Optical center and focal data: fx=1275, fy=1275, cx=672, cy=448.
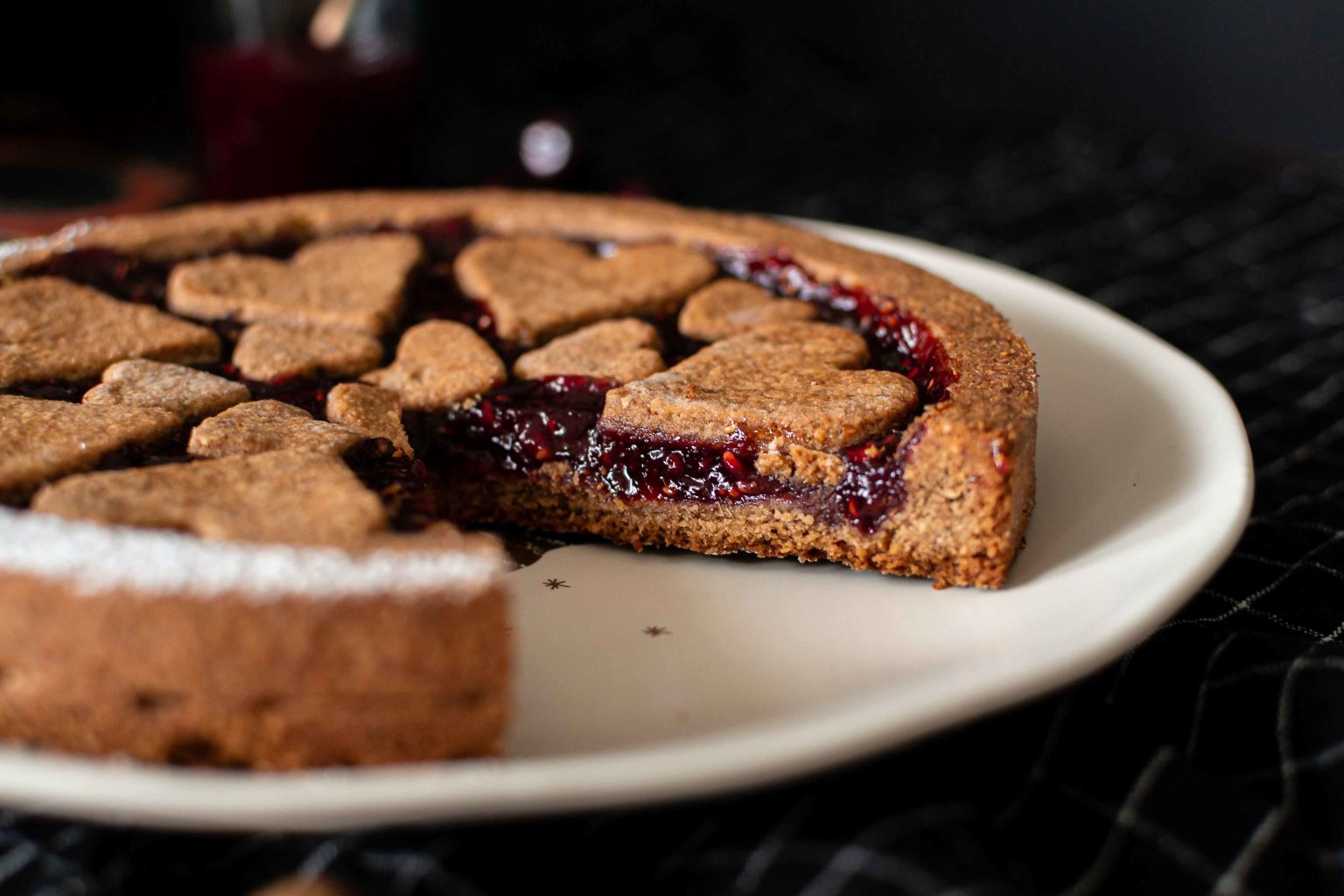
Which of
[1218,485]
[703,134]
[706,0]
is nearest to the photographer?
[1218,485]

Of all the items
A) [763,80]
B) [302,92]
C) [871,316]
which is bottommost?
[871,316]

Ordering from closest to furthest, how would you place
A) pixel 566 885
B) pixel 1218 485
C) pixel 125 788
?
pixel 125 788 < pixel 566 885 < pixel 1218 485

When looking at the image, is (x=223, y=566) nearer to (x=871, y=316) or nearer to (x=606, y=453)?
(x=606, y=453)

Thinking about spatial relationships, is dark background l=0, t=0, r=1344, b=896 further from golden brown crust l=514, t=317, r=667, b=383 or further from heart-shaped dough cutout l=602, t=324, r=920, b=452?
golden brown crust l=514, t=317, r=667, b=383

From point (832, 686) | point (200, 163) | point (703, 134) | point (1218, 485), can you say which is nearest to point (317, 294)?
point (832, 686)

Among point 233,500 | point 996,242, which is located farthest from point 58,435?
point 996,242

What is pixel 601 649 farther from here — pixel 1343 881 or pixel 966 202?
pixel 966 202

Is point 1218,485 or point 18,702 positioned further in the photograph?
point 1218,485

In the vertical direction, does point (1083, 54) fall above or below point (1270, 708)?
above

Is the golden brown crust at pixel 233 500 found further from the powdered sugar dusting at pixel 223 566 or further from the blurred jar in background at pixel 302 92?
the blurred jar in background at pixel 302 92
